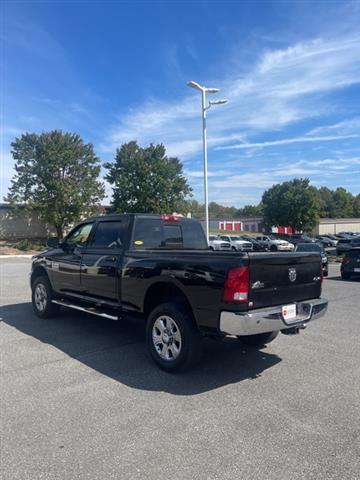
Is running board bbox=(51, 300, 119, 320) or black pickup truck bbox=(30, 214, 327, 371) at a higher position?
black pickup truck bbox=(30, 214, 327, 371)

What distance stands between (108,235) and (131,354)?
188 cm

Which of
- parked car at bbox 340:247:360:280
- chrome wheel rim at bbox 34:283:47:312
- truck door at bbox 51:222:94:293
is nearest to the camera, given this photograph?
truck door at bbox 51:222:94:293

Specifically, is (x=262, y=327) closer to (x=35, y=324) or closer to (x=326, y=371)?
(x=326, y=371)

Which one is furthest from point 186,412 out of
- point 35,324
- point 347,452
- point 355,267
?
point 355,267

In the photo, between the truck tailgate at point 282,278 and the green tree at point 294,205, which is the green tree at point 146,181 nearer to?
the green tree at point 294,205

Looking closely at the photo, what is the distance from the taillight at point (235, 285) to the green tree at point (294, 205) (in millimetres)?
66068

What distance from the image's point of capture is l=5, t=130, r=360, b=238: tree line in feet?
123

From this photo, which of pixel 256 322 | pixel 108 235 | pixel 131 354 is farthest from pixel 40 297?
pixel 256 322

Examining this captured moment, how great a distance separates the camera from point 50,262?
7.54 m

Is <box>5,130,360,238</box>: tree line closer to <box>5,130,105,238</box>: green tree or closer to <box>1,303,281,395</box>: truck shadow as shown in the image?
<box>5,130,105,238</box>: green tree

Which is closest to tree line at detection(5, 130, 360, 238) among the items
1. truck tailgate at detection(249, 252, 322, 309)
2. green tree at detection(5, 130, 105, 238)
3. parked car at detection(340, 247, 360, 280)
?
green tree at detection(5, 130, 105, 238)

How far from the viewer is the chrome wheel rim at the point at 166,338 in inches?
190

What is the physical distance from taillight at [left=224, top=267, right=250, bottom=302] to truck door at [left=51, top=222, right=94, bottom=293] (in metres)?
3.22

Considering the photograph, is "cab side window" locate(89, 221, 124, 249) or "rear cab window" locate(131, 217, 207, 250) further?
"cab side window" locate(89, 221, 124, 249)
